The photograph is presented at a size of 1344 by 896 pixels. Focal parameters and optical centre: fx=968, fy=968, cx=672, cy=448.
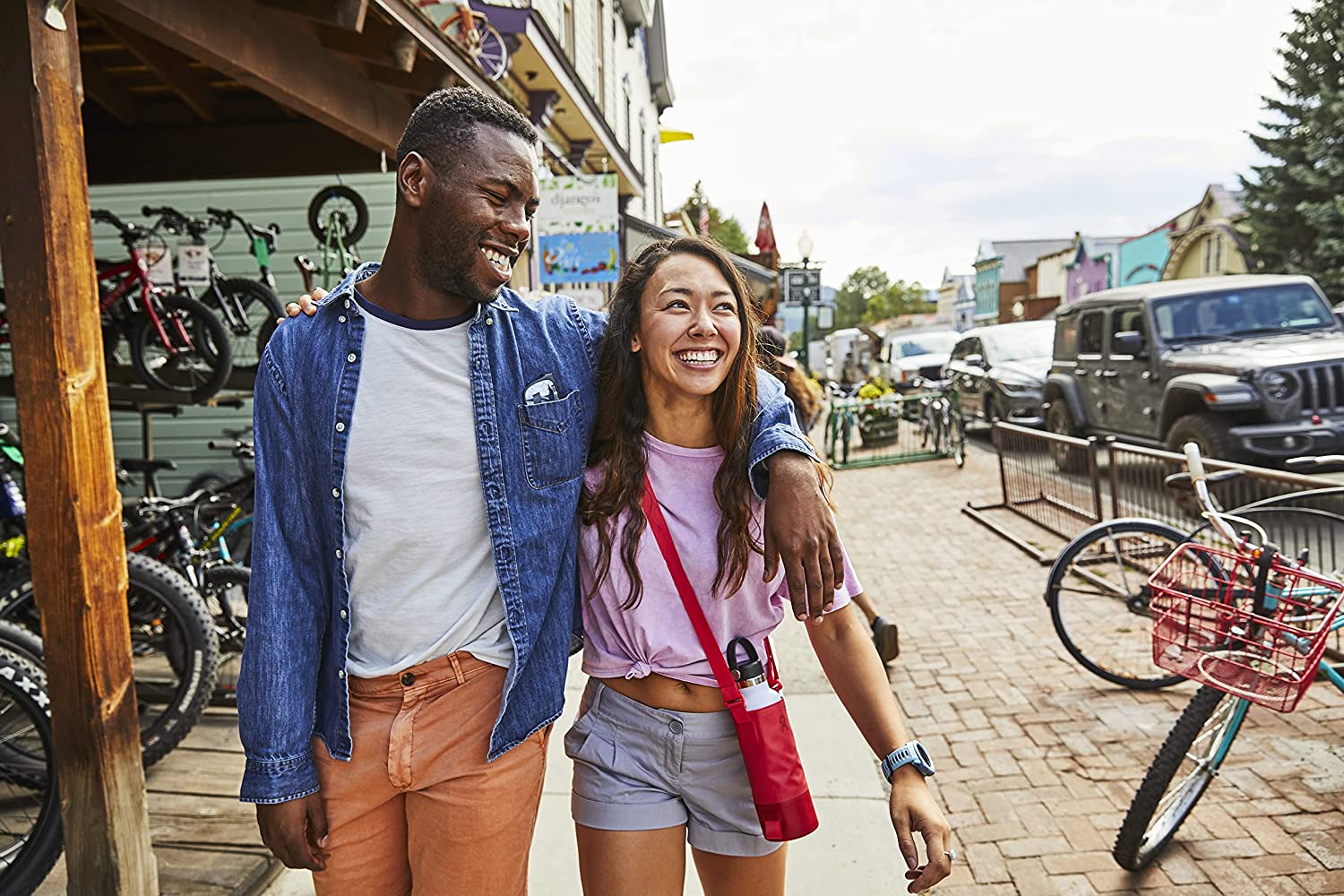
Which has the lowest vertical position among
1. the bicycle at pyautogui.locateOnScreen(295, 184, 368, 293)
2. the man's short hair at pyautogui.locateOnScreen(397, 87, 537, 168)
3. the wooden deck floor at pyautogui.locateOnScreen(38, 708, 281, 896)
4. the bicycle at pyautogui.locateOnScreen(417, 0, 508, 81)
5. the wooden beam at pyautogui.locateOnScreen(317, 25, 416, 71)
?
the wooden deck floor at pyautogui.locateOnScreen(38, 708, 281, 896)

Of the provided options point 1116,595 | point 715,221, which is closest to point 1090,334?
point 1116,595

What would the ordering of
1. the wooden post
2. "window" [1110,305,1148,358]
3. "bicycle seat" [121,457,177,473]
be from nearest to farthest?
the wooden post, "bicycle seat" [121,457,177,473], "window" [1110,305,1148,358]

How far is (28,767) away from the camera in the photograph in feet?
10.4

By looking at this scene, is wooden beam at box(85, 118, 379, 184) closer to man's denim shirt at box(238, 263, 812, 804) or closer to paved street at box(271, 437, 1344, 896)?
paved street at box(271, 437, 1344, 896)

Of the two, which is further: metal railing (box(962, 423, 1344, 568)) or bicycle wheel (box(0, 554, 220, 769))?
metal railing (box(962, 423, 1344, 568))

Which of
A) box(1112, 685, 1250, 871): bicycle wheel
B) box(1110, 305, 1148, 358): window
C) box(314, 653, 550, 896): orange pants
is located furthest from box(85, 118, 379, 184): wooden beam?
box(1110, 305, 1148, 358): window

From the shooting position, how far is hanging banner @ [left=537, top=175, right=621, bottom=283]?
878 centimetres

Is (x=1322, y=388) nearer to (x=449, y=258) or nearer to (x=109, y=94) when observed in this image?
(x=449, y=258)

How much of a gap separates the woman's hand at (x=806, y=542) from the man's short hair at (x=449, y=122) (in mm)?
871

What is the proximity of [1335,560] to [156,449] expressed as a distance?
29.1ft

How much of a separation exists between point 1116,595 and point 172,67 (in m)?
5.76

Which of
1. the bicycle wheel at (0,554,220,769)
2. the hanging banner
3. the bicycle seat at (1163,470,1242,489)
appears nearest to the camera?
the bicycle wheel at (0,554,220,769)

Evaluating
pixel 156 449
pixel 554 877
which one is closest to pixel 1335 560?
pixel 554 877

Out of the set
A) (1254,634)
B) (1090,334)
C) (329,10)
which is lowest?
(1254,634)
